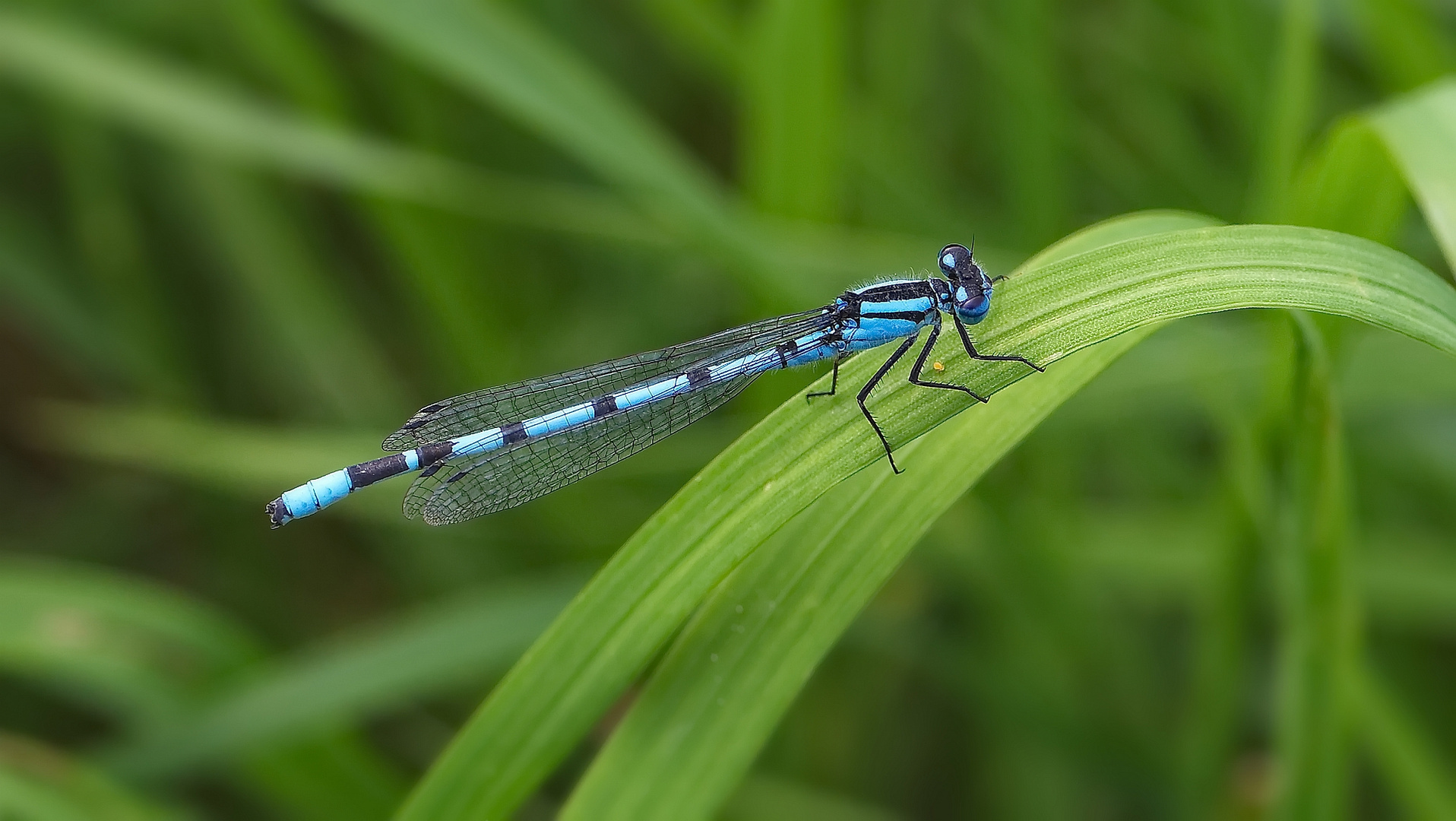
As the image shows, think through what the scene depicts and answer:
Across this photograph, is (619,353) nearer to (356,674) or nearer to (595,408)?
(595,408)

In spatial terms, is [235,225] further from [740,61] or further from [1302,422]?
Result: [1302,422]

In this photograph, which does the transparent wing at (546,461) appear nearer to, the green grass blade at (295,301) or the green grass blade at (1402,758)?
the green grass blade at (295,301)

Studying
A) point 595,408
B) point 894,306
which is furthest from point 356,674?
point 894,306

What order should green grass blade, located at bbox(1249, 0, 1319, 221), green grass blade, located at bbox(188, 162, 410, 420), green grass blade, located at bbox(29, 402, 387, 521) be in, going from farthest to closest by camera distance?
1. green grass blade, located at bbox(188, 162, 410, 420)
2. green grass blade, located at bbox(29, 402, 387, 521)
3. green grass blade, located at bbox(1249, 0, 1319, 221)

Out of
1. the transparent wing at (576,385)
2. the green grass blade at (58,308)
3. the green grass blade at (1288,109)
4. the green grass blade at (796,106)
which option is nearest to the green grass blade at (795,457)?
the green grass blade at (1288,109)

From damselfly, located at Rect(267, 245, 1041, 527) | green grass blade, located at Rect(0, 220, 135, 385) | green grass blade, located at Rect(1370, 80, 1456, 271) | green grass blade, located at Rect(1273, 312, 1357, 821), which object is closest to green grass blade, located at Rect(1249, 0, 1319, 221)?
green grass blade, located at Rect(1370, 80, 1456, 271)

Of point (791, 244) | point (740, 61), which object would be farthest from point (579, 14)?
point (791, 244)

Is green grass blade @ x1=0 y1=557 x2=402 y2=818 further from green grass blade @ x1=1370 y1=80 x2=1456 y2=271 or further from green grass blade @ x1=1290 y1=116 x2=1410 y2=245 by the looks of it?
green grass blade @ x1=1370 y1=80 x2=1456 y2=271
